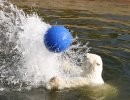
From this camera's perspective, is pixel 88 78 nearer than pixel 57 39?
No

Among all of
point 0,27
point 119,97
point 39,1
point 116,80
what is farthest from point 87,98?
point 39,1

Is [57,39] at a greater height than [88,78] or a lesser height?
greater

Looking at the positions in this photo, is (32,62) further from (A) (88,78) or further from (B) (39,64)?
(A) (88,78)

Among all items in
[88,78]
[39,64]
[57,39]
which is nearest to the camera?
[57,39]

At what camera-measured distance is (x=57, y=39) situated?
23.4ft

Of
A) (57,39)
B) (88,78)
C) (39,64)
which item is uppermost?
(57,39)

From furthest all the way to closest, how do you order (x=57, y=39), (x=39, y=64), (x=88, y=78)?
1. (x=39, y=64)
2. (x=88, y=78)
3. (x=57, y=39)

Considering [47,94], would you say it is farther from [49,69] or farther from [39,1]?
[39,1]

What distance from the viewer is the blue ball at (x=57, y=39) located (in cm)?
716

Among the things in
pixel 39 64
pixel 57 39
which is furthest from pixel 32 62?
→ pixel 57 39

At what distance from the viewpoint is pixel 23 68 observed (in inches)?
318

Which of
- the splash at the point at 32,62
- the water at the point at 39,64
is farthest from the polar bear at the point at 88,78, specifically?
the splash at the point at 32,62

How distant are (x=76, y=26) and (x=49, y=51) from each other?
582 cm

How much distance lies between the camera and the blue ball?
7.16 m
